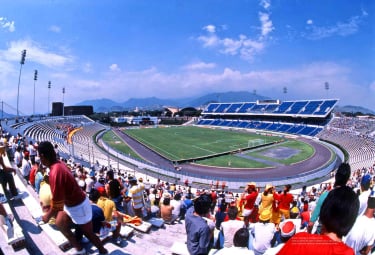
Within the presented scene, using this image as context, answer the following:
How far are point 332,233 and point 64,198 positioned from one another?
3.88m

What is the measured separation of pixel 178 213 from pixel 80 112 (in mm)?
115450

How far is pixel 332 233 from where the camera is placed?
2.27 meters

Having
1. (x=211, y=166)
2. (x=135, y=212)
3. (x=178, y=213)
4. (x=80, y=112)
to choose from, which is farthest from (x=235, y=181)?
(x=80, y=112)

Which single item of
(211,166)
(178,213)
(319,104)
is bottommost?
(211,166)

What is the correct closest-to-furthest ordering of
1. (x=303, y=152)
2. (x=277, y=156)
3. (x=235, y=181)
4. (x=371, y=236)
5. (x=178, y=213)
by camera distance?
1. (x=371, y=236)
2. (x=178, y=213)
3. (x=235, y=181)
4. (x=277, y=156)
5. (x=303, y=152)

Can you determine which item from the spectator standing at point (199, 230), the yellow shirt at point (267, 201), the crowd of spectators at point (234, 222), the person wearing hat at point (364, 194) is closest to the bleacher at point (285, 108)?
the yellow shirt at point (267, 201)

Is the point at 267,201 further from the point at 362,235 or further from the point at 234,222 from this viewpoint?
the point at 362,235

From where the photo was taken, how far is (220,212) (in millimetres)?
7531

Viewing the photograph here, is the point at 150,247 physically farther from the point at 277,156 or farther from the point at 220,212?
the point at 277,156

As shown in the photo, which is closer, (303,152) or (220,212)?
(220,212)

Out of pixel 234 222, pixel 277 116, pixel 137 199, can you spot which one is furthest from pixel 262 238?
pixel 277 116

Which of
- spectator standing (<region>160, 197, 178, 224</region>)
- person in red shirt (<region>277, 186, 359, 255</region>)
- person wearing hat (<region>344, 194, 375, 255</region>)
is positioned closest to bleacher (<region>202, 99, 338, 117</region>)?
spectator standing (<region>160, 197, 178, 224</region>)

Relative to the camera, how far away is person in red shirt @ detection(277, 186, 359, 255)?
197 cm

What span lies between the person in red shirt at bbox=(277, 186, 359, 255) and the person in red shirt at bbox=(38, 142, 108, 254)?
134 inches
